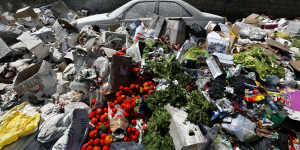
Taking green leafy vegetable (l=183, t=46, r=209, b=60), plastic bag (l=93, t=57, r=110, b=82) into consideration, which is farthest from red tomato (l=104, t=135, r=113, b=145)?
green leafy vegetable (l=183, t=46, r=209, b=60)

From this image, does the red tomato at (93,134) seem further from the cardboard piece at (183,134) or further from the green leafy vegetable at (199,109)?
the green leafy vegetable at (199,109)

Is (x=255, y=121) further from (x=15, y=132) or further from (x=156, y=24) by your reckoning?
(x=15, y=132)

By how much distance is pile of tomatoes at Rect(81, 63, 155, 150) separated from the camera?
254 centimetres

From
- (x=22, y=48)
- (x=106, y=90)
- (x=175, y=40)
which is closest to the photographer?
(x=106, y=90)

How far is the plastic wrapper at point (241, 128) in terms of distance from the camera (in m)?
2.54

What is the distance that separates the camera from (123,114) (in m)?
2.83

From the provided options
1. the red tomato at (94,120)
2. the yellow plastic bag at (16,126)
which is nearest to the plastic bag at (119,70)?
the red tomato at (94,120)

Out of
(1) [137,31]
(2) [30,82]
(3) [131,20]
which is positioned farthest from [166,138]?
(3) [131,20]

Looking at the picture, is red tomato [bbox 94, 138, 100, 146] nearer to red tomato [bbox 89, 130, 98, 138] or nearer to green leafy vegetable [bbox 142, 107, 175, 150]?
red tomato [bbox 89, 130, 98, 138]

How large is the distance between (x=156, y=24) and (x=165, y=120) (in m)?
3.23

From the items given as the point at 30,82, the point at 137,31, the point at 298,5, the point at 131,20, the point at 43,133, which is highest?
the point at 298,5

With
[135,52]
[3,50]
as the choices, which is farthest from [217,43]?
[3,50]

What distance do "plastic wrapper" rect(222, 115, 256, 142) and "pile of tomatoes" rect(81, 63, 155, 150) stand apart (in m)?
1.55

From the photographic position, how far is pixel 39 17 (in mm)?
5535
